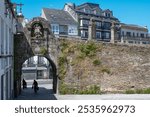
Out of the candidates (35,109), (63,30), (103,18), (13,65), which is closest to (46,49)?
(13,65)

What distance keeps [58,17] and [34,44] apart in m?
33.0

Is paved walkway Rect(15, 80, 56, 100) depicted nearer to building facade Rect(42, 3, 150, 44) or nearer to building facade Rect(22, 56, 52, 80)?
building facade Rect(22, 56, 52, 80)

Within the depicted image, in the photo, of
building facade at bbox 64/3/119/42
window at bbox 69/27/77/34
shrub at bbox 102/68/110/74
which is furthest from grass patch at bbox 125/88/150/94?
window at bbox 69/27/77/34

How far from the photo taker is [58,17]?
2275 inches

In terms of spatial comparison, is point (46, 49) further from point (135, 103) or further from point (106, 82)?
point (135, 103)

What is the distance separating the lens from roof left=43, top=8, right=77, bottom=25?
56062 millimetres

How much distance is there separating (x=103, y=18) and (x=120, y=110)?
61.9 metres

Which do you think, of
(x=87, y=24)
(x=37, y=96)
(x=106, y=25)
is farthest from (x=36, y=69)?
(x=37, y=96)

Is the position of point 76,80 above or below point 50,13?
below

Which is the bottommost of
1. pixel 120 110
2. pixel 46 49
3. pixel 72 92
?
pixel 72 92

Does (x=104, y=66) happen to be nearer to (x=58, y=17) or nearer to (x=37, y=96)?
(x=37, y=96)

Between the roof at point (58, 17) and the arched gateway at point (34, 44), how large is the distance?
29.7 metres

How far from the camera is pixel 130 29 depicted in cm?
6838

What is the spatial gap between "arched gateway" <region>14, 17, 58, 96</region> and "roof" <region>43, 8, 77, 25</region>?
29661mm
